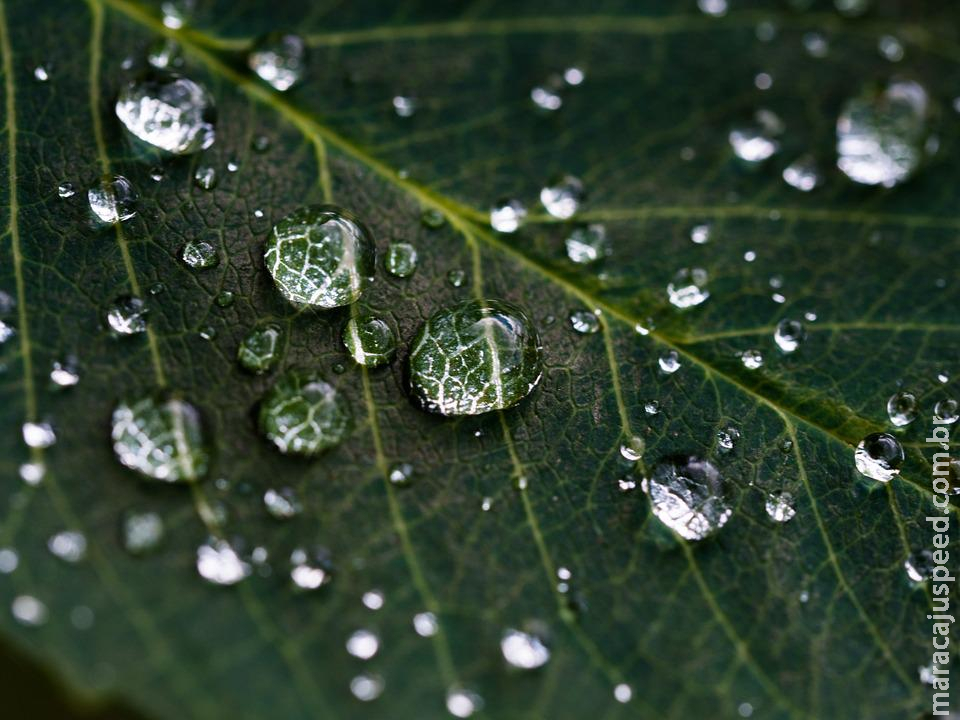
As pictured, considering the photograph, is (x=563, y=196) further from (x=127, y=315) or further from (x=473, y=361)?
(x=127, y=315)

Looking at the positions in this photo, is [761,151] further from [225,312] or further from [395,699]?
[395,699]

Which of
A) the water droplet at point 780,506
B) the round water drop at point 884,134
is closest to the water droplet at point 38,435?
the water droplet at point 780,506

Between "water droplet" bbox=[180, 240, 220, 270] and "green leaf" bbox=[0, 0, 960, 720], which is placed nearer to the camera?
"green leaf" bbox=[0, 0, 960, 720]

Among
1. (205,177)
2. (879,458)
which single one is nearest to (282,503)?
(205,177)

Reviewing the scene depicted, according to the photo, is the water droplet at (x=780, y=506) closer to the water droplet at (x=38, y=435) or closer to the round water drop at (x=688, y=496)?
the round water drop at (x=688, y=496)

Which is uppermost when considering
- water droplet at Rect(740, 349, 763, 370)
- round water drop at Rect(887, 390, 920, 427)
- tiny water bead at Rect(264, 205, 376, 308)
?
tiny water bead at Rect(264, 205, 376, 308)

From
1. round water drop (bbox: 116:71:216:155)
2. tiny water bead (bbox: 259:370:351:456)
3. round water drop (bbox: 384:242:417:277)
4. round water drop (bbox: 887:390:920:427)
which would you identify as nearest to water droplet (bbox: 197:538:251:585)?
tiny water bead (bbox: 259:370:351:456)

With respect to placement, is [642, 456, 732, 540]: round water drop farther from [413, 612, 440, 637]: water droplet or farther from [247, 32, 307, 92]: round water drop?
[247, 32, 307, 92]: round water drop
